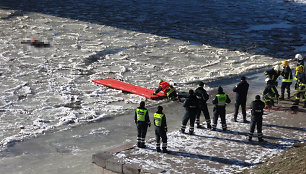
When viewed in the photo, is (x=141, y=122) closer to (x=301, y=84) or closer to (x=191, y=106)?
(x=191, y=106)

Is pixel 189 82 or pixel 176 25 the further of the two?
pixel 176 25

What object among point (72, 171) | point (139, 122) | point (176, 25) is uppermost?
point (176, 25)

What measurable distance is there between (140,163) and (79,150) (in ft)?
9.98

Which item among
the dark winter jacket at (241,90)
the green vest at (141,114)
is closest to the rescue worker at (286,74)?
the dark winter jacket at (241,90)

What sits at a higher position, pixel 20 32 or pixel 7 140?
pixel 20 32

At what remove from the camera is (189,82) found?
2305 centimetres

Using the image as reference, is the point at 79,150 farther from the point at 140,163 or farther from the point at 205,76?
the point at 205,76

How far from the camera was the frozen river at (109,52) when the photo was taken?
18.2 m

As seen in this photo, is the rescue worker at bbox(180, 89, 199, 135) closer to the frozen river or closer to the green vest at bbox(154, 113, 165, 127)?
the green vest at bbox(154, 113, 165, 127)

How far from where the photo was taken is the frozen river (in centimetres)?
1819

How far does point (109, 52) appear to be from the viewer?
29625 millimetres

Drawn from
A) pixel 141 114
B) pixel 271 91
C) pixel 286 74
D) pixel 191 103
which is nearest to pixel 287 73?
pixel 286 74

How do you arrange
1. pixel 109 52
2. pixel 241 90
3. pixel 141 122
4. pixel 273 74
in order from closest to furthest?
1. pixel 141 122
2. pixel 241 90
3. pixel 273 74
4. pixel 109 52

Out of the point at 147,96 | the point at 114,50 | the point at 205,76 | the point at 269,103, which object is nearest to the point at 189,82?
the point at 205,76
